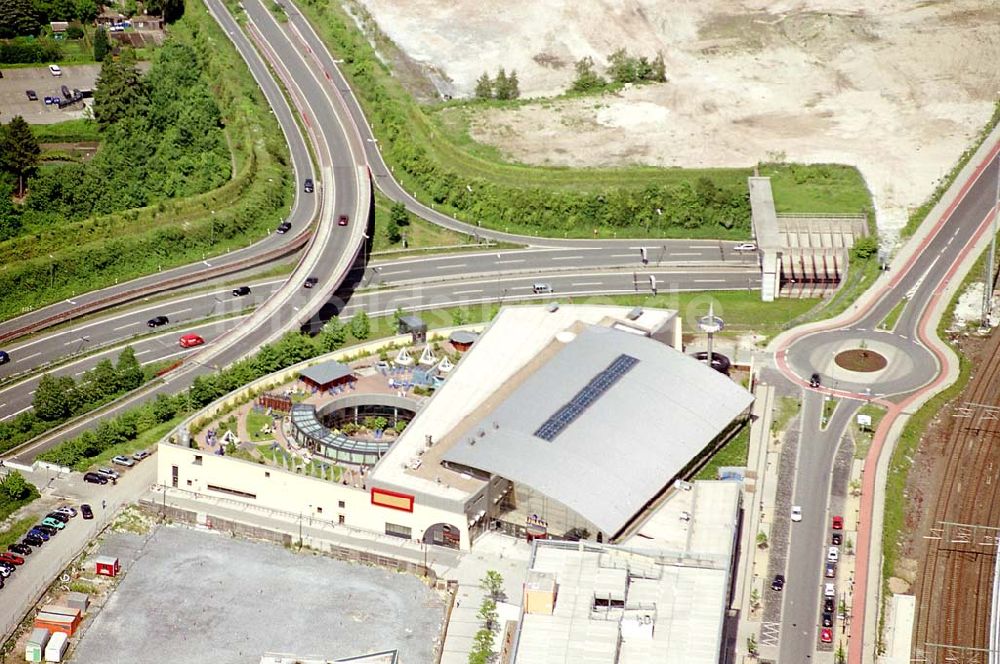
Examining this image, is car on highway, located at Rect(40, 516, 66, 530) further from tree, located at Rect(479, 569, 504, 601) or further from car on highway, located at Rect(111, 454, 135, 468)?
tree, located at Rect(479, 569, 504, 601)

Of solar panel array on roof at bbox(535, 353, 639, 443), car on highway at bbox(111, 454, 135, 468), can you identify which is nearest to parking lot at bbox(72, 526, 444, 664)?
car on highway at bbox(111, 454, 135, 468)

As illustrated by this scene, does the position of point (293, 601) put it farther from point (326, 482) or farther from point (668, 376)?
point (668, 376)

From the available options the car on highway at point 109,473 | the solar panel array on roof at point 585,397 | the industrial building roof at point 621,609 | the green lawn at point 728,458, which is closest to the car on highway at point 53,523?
the car on highway at point 109,473

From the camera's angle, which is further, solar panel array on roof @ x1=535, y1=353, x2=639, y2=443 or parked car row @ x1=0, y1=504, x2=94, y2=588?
solar panel array on roof @ x1=535, y1=353, x2=639, y2=443

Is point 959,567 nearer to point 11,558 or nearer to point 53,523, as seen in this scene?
point 53,523

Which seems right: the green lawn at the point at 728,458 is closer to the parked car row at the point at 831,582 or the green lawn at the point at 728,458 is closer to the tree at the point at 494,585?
the parked car row at the point at 831,582
